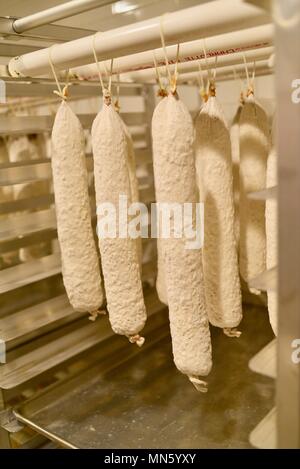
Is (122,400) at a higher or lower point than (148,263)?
lower

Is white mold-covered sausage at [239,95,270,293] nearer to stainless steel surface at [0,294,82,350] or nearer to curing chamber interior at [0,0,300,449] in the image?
curing chamber interior at [0,0,300,449]

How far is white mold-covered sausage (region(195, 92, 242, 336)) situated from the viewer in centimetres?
101

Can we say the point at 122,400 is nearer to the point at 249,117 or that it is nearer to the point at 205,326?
the point at 205,326

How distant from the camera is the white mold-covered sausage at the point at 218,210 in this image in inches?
39.7

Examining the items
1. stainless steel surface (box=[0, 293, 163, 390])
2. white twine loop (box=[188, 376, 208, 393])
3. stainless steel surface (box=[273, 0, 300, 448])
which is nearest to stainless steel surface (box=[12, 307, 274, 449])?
stainless steel surface (box=[0, 293, 163, 390])

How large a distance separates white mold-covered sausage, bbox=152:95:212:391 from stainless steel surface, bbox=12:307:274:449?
0.30m

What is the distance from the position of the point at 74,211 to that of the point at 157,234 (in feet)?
0.82

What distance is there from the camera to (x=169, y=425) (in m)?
1.21

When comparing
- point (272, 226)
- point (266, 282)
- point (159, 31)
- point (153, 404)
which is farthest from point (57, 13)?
point (153, 404)

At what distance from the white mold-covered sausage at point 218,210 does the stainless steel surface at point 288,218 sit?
0.42 m

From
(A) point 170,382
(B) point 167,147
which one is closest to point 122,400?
(A) point 170,382

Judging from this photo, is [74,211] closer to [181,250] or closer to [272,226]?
[181,250]

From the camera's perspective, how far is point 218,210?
1.01 m
